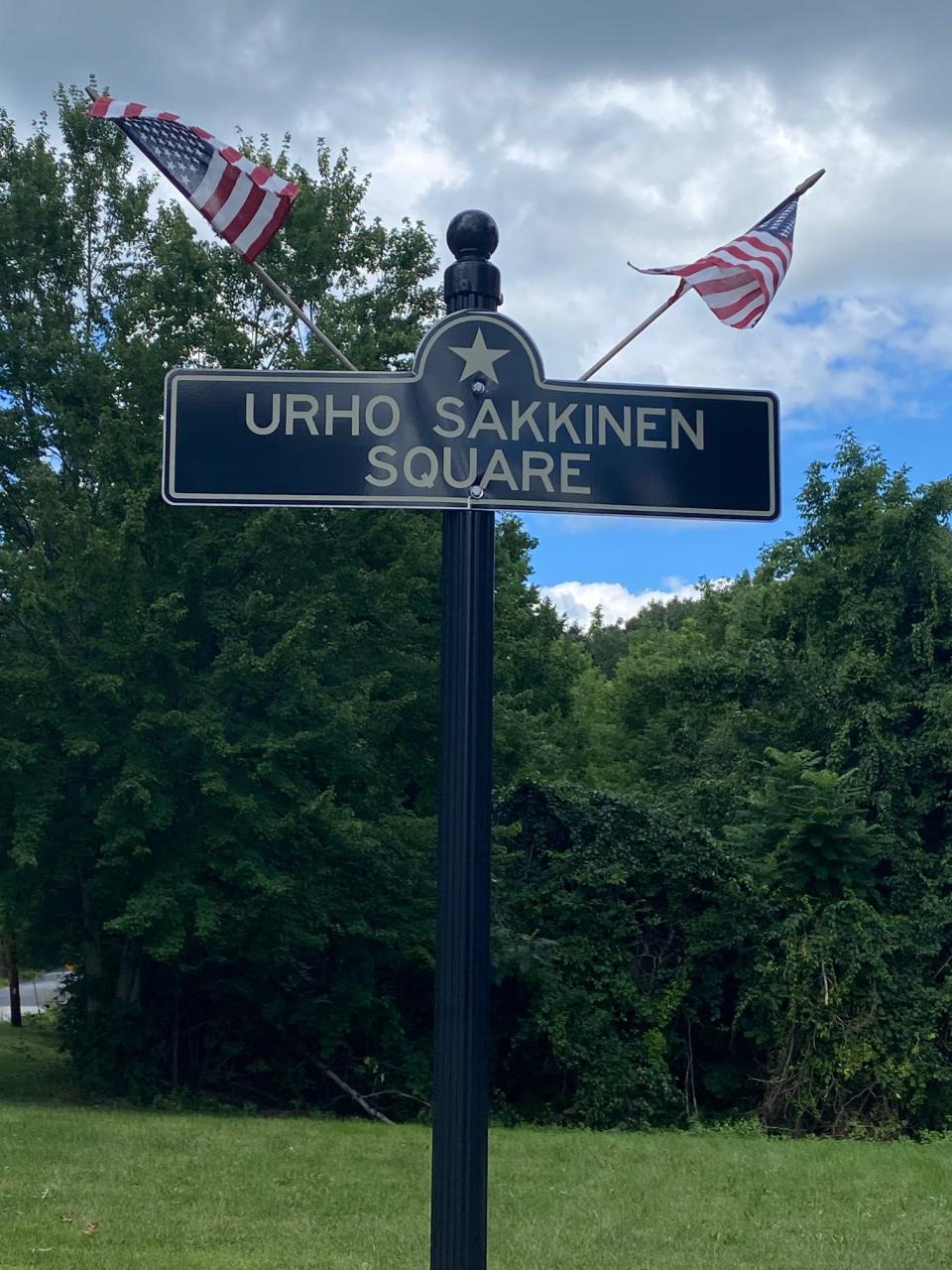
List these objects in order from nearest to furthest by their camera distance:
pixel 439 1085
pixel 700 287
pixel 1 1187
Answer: pixel 439 1085 → pixel 700 287 → pixel 1 1187

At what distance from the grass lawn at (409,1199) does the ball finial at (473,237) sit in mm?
6349

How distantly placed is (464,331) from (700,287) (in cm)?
138

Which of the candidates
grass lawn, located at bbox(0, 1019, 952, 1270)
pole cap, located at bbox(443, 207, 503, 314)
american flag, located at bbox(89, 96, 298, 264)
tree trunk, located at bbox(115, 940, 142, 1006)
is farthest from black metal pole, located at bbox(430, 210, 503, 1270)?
tree trunk, located at bbox(115, 940, 142, 1006)

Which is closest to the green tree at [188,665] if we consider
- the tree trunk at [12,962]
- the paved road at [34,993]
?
the tree trunk at [12,962]

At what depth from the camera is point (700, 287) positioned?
3980 mm

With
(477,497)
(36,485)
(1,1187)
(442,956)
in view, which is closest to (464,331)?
(477,497)

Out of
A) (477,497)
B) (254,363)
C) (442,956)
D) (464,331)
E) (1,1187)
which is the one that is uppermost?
(254,363)

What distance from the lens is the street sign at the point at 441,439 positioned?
110 inches

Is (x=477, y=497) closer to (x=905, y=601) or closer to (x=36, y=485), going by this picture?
(x=36, y=485)

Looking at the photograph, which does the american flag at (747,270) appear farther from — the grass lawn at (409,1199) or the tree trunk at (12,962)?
the tree trunk at (12,962)

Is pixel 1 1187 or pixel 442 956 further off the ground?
pixel 442 956

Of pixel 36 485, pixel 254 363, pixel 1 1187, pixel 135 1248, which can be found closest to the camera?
pixel 135 1248

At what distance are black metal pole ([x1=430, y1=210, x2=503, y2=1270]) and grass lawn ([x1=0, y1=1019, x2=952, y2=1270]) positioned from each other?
18.3 ft

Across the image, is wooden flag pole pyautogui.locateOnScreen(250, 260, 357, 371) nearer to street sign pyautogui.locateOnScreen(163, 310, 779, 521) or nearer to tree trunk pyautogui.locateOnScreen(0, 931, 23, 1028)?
street sign pyautogui.locateOnScreen(163, 310, 779, 521)
